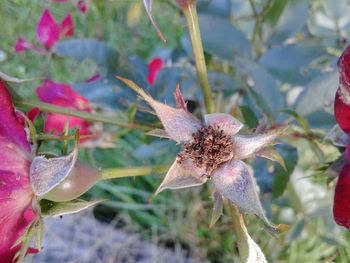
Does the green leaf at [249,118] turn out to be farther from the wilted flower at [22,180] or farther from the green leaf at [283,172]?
the wilted flower at [22,180]

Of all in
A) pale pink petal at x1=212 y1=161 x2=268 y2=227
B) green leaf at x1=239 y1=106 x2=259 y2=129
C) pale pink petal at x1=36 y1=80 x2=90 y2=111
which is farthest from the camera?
pale pink petal at x1=36 y1=80 x2=90 y2=111

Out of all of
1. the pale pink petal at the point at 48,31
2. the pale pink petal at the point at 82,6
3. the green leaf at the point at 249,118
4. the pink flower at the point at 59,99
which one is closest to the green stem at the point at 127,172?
the green leaf at the point at 249,118

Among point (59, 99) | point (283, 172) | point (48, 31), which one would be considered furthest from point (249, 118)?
point (48, 31)

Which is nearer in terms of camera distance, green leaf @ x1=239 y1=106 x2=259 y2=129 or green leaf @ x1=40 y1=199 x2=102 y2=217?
green leaf @ x1=40 y1=199 x2=102 y2=217

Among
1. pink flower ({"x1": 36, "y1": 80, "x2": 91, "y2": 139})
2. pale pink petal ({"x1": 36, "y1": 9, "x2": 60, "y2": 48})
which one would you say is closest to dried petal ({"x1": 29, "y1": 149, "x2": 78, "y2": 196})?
pink flower ({"x1": 36, "y1": 80, "x2": 91, "y2": 139})

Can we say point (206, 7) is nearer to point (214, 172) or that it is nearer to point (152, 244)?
point (214, 172)

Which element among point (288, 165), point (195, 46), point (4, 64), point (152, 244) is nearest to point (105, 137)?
point (4, 64)

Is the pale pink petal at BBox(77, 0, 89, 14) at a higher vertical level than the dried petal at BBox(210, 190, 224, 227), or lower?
lower

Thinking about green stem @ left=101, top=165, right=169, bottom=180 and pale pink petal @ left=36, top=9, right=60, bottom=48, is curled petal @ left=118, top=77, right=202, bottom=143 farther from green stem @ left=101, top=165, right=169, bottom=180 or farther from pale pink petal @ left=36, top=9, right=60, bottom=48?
pale pink petal @ left=36, top=9, right=60, bottom=48

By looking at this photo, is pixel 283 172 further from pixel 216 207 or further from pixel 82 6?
pixel 82 6
